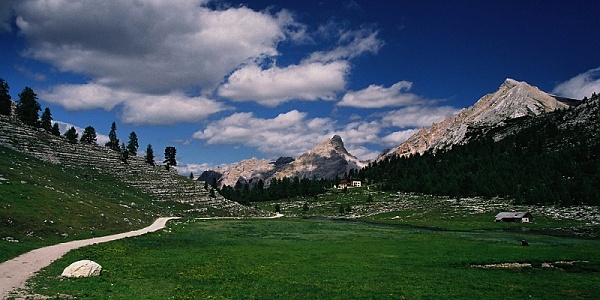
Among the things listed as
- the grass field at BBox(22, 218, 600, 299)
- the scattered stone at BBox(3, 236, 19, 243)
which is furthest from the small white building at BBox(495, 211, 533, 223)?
the scattered stone at BBox(3, 236, 19, 243)

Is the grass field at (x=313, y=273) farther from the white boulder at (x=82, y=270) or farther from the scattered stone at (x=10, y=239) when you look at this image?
the scattered stone at (x=10, y=239)

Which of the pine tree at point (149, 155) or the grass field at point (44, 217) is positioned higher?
the pine tree at point (149, 155)

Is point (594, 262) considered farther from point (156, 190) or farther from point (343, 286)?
point (156, 190)

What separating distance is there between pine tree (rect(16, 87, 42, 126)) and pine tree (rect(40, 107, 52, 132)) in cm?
457

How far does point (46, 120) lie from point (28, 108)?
1107 cm

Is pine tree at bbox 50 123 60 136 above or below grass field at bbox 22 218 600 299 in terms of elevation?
above

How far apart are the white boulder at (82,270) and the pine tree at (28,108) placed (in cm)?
15148

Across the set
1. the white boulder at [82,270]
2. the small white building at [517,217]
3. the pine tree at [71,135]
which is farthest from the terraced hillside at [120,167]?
the white boulder at [82,270]

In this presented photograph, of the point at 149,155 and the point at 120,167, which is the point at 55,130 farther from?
the point at 149,155

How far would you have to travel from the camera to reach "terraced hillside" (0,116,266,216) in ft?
430

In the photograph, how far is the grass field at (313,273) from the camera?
30.6m


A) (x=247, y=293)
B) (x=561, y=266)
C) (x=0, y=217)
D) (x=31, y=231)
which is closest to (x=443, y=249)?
(x=561, y=266)

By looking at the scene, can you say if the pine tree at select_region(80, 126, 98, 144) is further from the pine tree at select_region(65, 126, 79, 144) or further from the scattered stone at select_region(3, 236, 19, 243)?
the scattered stone at select_region(3, 236, 19, 243)

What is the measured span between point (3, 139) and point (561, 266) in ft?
483
